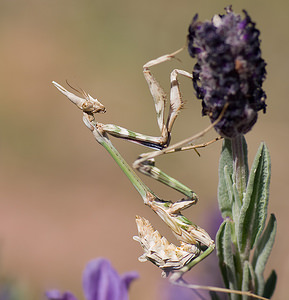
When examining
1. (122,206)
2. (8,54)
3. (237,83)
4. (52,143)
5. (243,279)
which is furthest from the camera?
(8,54)

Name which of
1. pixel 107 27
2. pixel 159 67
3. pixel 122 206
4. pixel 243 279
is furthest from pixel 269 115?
pixel 243 279

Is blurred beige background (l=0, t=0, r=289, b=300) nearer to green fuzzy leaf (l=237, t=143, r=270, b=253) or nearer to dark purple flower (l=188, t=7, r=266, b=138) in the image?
green fuzzy leaf (l=237, t=143, r=270, b=253)

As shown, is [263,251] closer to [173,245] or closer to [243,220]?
[243,220]

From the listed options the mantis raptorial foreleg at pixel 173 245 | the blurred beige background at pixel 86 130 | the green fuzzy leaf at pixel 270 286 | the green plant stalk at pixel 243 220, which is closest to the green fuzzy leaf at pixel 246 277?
the green plant stalk at pixel 243 220

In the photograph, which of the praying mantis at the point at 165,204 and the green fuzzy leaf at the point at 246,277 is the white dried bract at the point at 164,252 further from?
the green fuzzy leaf at the point at 246,277

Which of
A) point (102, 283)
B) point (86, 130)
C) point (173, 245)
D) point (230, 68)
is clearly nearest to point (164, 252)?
point (173, 245)

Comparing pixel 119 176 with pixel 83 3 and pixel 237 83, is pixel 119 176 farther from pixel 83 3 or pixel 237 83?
pixel 237 83
